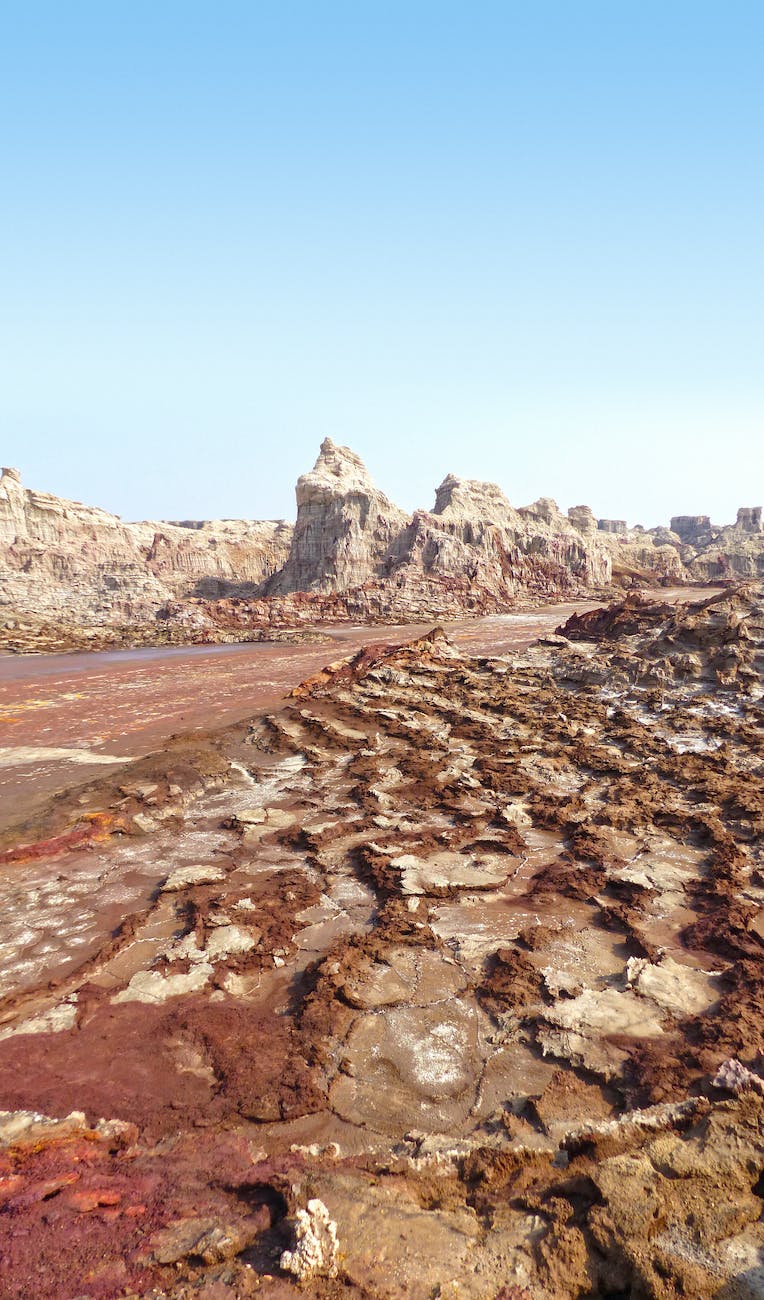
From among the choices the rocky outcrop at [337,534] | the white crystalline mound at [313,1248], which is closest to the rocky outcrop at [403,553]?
the rocky outcrop at [337,534]

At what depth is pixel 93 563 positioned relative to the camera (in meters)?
40.9

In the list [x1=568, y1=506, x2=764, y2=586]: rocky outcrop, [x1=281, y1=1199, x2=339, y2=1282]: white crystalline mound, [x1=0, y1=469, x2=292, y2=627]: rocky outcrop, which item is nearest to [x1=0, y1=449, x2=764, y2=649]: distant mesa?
[x1=0, y1=469, x2=292, y2=627]: rocky outcrop

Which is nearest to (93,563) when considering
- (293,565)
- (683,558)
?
(293,565)

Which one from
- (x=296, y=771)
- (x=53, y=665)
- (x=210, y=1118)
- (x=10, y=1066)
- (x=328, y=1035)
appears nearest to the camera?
(x=210, y=1118)

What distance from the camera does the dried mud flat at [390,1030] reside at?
236 cm

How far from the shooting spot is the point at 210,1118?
3443 millimetres

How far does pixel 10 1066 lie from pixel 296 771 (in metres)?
5.80

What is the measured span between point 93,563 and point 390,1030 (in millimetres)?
42074

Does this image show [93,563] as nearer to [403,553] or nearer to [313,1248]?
[403,553]

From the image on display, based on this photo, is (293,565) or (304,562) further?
(293,565)

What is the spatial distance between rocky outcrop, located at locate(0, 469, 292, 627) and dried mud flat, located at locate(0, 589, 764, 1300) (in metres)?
31.1

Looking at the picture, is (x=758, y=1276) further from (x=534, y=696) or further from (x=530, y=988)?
(x=534, y=696)

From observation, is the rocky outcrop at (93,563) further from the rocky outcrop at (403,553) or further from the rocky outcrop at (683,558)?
the rocky outcrop at (683,558)

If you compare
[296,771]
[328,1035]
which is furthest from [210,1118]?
[296,771]
